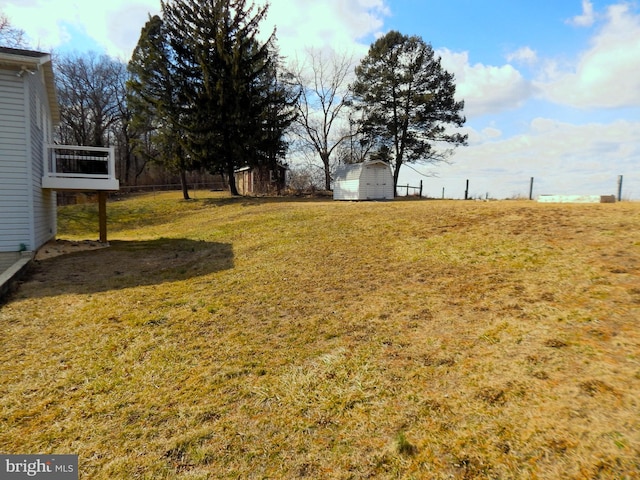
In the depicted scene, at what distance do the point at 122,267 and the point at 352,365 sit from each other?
273 inches

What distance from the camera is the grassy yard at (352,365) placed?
2.47 metres

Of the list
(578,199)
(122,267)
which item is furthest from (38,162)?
(578,199)

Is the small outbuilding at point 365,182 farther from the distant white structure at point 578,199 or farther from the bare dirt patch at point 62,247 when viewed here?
the bare dirt patch at point 62,247

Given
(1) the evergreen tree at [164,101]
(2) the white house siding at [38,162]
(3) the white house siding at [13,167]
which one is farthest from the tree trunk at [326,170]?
(3) the white house siding at [13,167]

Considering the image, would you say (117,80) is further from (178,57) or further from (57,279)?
(57,279)

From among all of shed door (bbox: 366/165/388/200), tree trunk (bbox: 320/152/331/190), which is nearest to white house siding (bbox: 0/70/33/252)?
shed door (bbox: 366/165/388/200)

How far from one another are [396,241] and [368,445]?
5.71 meters

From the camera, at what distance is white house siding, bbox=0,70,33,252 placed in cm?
862

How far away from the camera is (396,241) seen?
7.97 meters

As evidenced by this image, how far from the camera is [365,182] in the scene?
63.9ft

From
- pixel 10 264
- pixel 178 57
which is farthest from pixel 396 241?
pixel 178 57

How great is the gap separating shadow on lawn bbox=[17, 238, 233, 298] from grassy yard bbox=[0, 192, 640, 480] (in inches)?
7.2

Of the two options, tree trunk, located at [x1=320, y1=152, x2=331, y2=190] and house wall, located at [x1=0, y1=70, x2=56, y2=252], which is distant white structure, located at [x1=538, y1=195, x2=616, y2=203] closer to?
house wall, located at [x1=0, y1=70, x2=56, y2=252]

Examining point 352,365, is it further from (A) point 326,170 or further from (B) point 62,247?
(A) point 326,170
